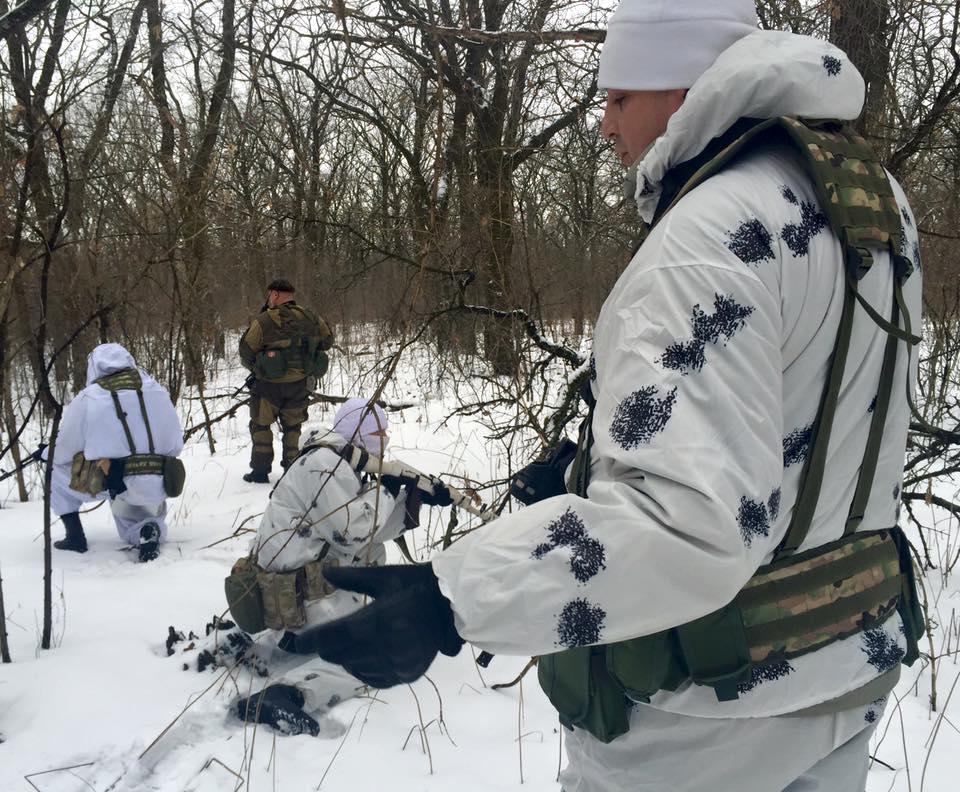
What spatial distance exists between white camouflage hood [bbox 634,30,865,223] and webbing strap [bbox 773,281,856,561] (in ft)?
0.82

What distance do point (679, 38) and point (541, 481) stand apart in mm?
709

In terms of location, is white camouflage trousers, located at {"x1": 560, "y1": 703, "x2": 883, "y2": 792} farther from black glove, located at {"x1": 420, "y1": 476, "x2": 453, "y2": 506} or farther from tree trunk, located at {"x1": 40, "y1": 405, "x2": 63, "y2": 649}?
tree trunk, located at {"x1": 40, "y1": 405, "x2": 63, "y2": 649}

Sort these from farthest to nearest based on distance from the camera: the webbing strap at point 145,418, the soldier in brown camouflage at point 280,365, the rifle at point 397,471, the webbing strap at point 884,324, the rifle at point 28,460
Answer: the soldier in brown camouflage at point 280,365 → the webbing strap at point 145,418 → the rifle at point 397,471 → the rifle at point 28,460 → the webbing strap at point 884,324

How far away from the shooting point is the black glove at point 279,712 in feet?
9.28

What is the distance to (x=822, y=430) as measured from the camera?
0.90 m

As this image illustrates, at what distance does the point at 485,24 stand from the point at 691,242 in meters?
8.26

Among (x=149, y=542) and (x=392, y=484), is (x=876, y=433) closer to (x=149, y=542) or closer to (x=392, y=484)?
(x=392, y=484)

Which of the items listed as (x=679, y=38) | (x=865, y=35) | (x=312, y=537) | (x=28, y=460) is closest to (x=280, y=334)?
(x=28, y=460)

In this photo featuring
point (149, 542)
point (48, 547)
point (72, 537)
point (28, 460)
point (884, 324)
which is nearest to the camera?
point (884, 324)

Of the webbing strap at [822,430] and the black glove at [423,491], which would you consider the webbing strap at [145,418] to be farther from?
the webbing strap at [822,430]

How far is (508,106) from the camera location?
5.74 m

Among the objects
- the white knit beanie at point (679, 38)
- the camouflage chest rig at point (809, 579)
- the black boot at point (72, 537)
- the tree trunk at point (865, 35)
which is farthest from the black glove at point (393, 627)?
the black boot at point (72, 537)

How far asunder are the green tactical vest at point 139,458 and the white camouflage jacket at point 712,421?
15.3ft

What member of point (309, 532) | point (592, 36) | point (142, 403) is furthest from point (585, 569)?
point (142, 403)
